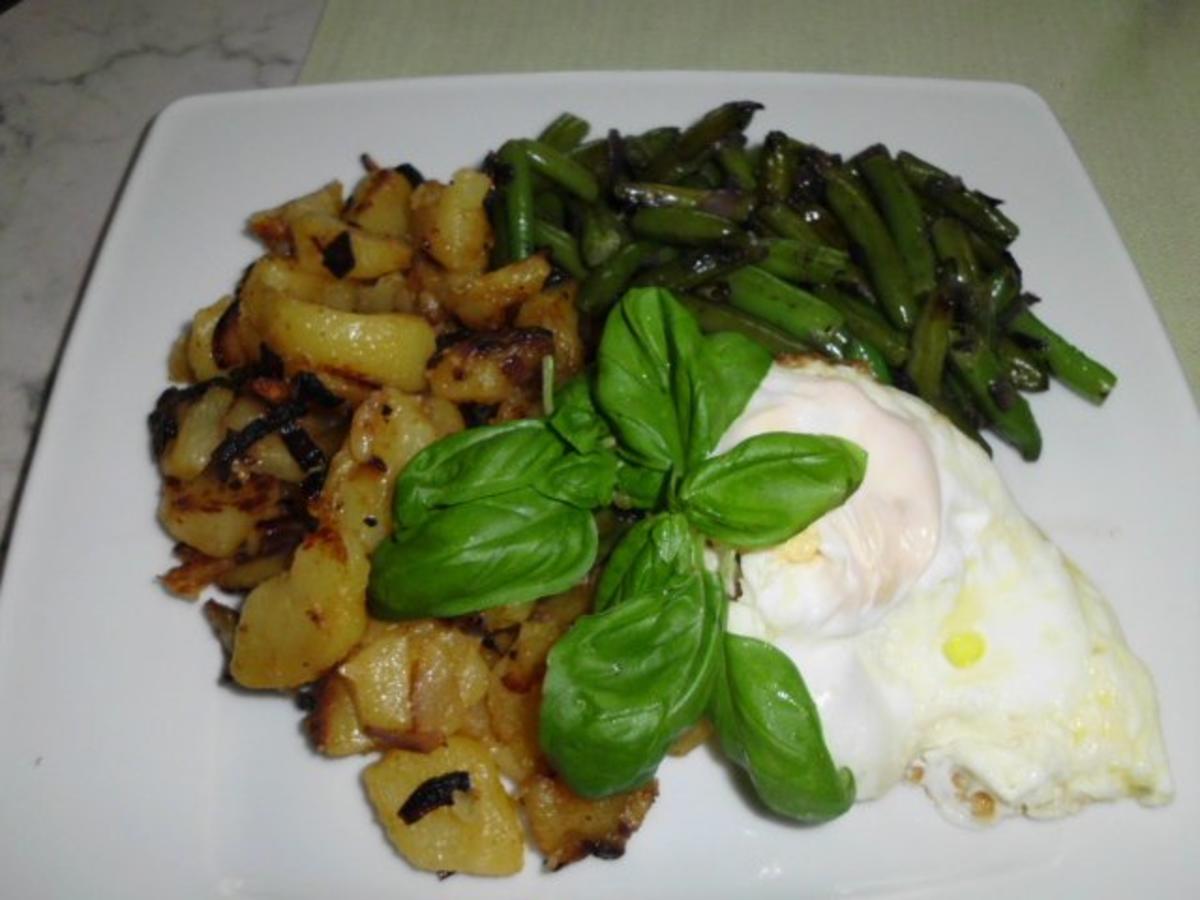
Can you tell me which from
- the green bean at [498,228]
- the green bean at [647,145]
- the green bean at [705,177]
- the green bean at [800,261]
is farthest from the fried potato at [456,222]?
the green bean at [800,261]

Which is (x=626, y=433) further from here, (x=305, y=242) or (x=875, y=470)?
(x=305, y=242)

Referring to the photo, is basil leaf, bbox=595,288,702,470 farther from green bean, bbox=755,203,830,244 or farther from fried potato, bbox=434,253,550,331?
green bean, bbox=755,203,830,244

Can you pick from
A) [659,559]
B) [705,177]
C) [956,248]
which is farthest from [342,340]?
[956,248]

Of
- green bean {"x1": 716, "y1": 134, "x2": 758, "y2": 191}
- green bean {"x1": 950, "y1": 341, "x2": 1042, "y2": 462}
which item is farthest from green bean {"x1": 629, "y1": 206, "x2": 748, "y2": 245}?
green bean {"x1": 950, "y1": 341, "x2": 1042, "y2": 462}

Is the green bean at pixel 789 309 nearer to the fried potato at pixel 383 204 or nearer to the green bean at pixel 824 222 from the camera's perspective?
the green bean at pixel 824 222

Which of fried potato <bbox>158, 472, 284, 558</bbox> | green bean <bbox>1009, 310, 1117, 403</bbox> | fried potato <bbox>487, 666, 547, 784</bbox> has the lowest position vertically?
fried potato <bbox>487, 666, 547, 784</bbox>

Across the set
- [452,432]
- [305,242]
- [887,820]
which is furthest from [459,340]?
[887,820]

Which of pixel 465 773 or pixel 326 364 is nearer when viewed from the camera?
pixel 465 773
